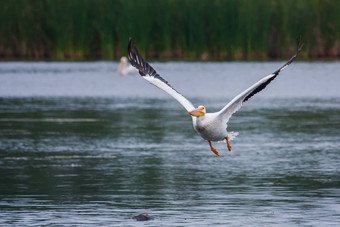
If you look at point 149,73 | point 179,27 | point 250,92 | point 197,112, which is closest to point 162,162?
point 149,73

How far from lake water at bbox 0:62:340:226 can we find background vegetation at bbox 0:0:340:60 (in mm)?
8313

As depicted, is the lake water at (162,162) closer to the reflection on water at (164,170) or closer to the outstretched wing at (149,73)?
the reflection on water at (164,170)

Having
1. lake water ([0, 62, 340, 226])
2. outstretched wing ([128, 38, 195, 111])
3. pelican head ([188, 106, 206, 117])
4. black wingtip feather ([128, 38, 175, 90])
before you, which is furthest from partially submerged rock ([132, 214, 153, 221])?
black wingtip feather ([128, 38, 175, 90])

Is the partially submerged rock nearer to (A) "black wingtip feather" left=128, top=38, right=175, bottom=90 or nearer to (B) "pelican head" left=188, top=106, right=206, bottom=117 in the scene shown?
(B) "pelican head" left=188, top=106, right=206, bottom=117

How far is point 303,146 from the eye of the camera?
55.3ft

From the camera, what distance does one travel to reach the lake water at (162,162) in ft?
35.6

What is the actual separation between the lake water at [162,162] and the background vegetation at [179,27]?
8.31m

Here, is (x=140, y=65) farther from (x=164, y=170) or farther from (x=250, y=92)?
(x=250, y=92)

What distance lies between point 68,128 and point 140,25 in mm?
18989

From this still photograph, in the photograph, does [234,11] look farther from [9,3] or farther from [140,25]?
[9,3]

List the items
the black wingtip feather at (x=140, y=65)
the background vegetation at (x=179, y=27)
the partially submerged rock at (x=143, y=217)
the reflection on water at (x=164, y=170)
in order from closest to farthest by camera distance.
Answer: the partially submerged rock at (x=143, y=217) → the reflection on water at (x=164, y=170) → the black wingtip feather at (x=140, y=65) → the background vegetation at (x=179, y=27)

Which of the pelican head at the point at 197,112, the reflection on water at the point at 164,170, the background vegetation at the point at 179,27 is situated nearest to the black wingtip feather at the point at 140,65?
the reflection on water at the point at 164,170

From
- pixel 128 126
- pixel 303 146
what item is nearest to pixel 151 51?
pixel 128 126

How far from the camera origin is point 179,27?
39031 mm
